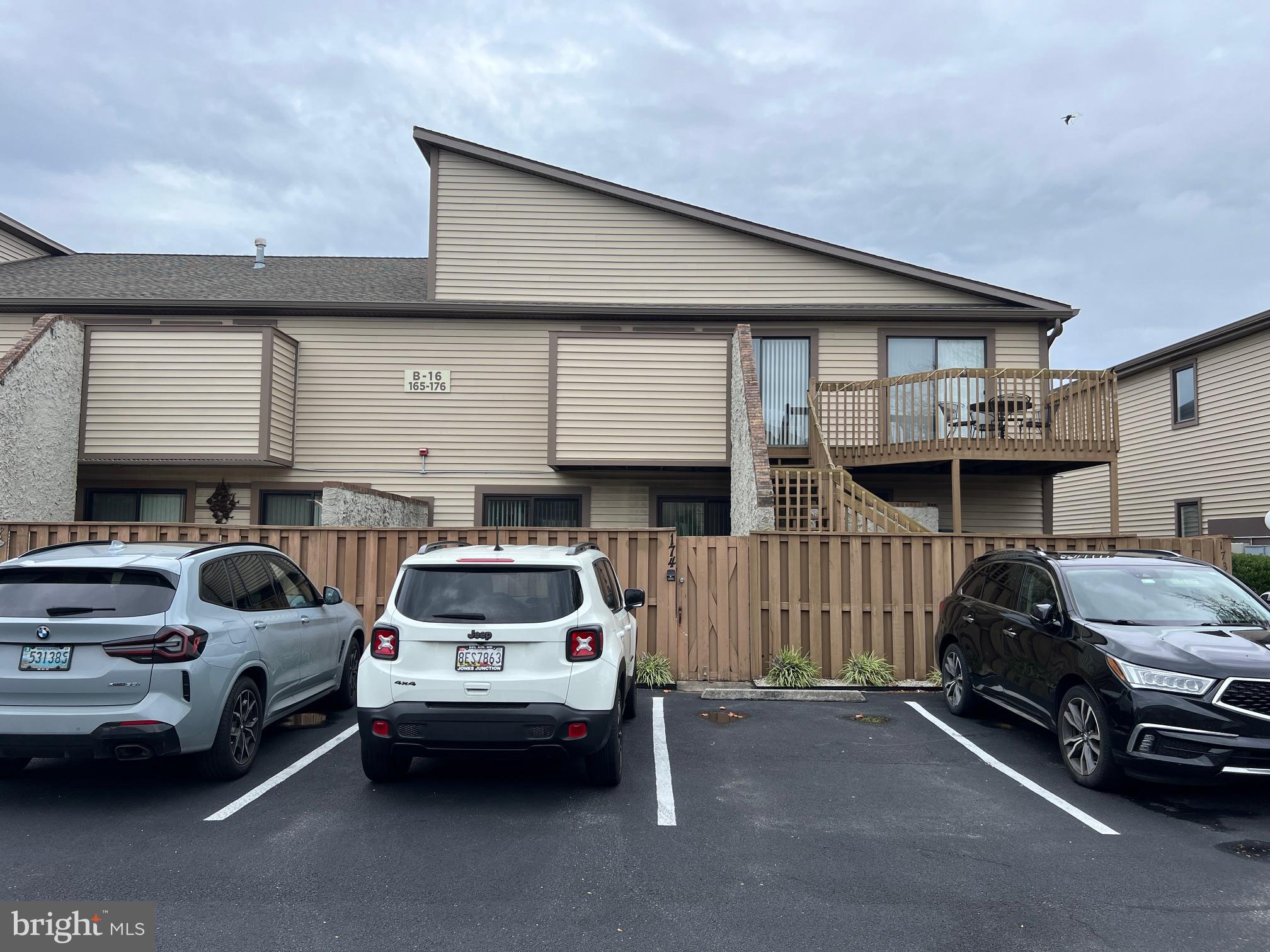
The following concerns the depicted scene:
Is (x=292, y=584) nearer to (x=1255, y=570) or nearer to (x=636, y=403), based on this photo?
(x=636, y=403)

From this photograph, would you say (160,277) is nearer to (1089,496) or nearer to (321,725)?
(321,725)

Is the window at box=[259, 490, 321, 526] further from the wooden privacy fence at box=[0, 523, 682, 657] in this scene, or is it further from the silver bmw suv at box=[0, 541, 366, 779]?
the silver bmw suv at box=[0, 541, 366, 779]

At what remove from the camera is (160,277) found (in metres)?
16.2

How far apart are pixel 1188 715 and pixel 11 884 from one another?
22.0 feet

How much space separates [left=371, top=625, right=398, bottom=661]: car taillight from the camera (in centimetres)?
517

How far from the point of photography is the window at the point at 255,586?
611 cm

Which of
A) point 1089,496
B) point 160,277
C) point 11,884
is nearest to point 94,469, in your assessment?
point 160,277

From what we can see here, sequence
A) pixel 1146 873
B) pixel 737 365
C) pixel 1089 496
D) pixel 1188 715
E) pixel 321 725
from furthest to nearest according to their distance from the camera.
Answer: pixel 1089 496, pixel 737 365, pixel 321 725, pixel 1188 715, pixel 1146 873

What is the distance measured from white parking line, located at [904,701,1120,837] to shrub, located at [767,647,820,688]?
1.21m

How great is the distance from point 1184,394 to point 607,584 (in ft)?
63.5

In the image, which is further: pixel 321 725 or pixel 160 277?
pixel 160 277

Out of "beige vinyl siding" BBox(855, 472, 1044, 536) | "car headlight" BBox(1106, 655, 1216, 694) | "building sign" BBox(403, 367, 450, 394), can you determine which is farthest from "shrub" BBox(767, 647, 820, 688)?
"building sign" BBox(403, 367, 450, 394)

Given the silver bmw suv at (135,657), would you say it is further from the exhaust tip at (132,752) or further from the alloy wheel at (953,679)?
the alloy wheel at (953,679)

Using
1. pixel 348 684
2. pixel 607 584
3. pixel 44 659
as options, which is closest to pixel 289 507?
pixel 348 684
